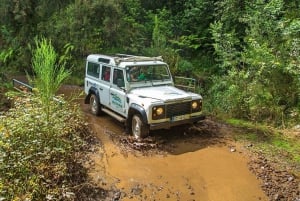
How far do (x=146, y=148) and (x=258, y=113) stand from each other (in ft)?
11.2

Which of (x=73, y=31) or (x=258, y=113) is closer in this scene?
(x=258, y=113)

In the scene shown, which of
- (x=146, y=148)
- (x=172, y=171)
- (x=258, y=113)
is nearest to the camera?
(x=172, y=171)

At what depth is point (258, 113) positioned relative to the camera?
8.24 m

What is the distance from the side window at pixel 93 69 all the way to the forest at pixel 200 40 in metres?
0.81

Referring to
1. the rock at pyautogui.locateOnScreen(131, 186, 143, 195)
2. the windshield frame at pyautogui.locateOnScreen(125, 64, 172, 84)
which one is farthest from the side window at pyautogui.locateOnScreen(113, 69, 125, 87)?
the rock at pyautogui.locateOnScreen(131, 186, 143, 195)

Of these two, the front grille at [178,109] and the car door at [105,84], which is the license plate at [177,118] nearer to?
the front grille at [178,109]

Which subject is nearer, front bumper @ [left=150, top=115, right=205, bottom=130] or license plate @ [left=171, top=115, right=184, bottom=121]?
front bumper @ [left=150, top=115, right=205, bottom=130]

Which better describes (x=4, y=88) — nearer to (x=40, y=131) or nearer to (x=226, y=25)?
(x=40, y=131)

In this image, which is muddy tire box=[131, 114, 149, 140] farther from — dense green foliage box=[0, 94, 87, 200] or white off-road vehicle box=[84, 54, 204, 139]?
dense green foliage box=[0, 94, 87, 200]

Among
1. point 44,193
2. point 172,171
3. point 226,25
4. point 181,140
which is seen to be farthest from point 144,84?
point 226,25

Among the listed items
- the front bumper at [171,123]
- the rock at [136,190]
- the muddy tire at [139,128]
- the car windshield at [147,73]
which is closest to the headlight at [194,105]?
the front bumper at [171,123]

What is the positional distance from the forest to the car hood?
220 centimetres

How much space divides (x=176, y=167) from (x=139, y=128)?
1.40 metres

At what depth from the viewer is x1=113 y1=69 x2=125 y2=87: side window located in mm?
7562
